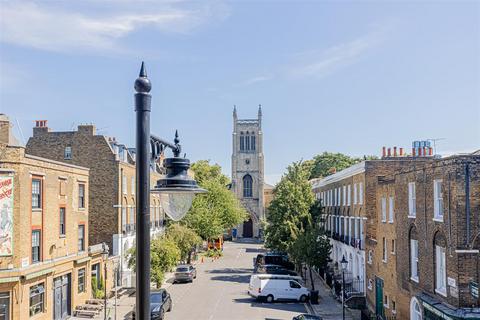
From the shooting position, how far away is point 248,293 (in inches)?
1529

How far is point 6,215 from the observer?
2481 cm

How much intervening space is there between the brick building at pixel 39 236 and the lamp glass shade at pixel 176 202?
21179mm

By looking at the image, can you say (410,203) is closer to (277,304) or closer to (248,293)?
(277,304)

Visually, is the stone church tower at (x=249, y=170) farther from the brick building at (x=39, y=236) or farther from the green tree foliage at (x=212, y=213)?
the brick building at (x=39, y=236)

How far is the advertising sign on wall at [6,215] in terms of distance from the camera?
24.7 m

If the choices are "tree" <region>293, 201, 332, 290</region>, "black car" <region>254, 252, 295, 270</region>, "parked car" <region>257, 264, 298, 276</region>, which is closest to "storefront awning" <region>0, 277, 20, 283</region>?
"tree" <region>293, 201, 332, 290</region>

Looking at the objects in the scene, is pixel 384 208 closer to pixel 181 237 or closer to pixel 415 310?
pixel 415 310

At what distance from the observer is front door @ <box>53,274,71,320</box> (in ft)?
95.9

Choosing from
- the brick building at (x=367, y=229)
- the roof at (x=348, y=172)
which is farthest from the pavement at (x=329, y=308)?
the roof at (x=348, y=172)

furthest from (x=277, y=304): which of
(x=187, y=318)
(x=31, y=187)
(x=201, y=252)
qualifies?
(x=201, y=252)

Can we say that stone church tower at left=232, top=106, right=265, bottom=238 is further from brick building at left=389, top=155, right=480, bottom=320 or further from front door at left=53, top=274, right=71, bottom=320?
brick building at left=389, top=155, right=480, bottom=320

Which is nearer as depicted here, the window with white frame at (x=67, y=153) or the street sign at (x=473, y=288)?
the street sign at (x=473, y=288)

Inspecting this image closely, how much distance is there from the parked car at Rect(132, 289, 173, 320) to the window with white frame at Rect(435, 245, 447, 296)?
1481 cm

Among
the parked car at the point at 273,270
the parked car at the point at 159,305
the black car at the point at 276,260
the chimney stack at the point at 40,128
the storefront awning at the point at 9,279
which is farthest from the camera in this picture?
the black car at the point at 276,260
